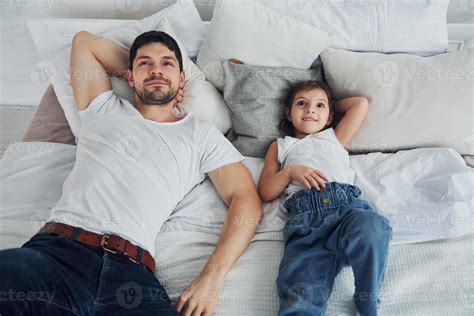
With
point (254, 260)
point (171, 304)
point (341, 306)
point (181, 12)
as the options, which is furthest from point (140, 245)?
point (181, 12)

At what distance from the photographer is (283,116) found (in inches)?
68.2

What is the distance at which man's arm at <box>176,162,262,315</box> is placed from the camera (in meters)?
1.23

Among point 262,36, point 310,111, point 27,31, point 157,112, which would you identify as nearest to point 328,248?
point 310,111

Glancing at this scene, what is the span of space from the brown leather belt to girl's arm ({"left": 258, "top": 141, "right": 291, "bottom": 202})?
1.48 ft

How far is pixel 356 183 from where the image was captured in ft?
5.14

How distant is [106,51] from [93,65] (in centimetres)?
9

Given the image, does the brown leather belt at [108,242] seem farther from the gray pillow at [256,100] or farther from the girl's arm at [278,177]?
the gray pillow at [256,100]

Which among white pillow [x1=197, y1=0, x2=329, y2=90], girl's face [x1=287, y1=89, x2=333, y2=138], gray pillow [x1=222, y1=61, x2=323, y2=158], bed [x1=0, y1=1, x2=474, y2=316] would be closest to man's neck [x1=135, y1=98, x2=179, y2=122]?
bed [x1=0, y1=1, x2=474, y2=316]

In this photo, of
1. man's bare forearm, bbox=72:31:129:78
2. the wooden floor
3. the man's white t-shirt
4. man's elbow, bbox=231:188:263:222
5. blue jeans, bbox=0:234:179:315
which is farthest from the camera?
the wooden floor

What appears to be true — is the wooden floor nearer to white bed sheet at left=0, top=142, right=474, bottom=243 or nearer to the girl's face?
white bed sheet at left=0, top=142, right=474, bottom=243

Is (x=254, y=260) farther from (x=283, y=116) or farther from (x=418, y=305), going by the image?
(x=283, y=116)

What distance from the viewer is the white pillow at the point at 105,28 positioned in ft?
6.32

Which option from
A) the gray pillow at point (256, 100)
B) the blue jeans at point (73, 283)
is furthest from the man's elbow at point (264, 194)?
the blue jeans at point (73, 283)

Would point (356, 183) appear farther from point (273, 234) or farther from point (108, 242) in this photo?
point (108, 242)
